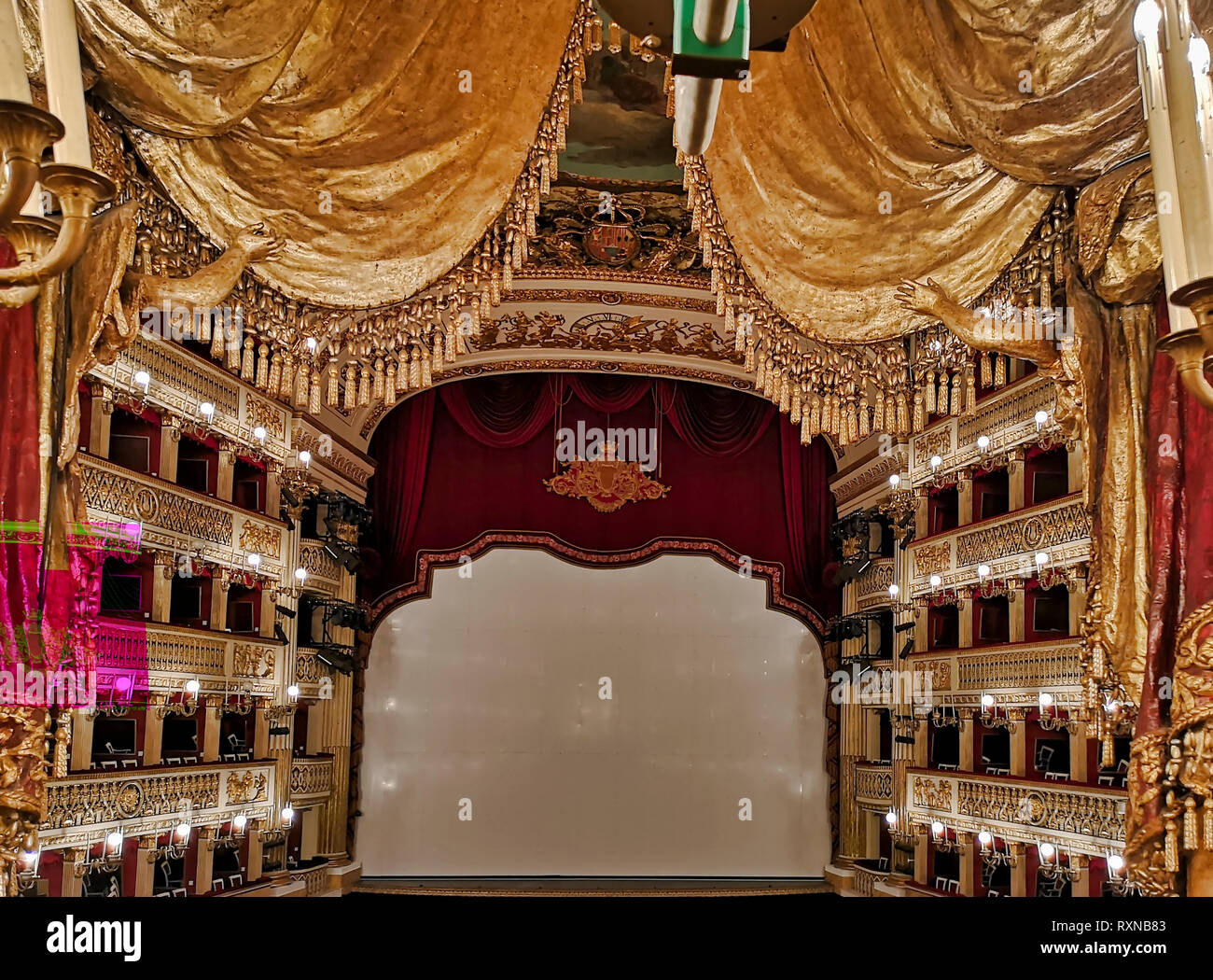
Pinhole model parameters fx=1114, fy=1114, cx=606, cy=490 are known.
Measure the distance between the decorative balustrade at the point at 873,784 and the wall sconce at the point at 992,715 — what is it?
2629 mm

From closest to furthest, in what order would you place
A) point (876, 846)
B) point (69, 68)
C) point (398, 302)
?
point (69, 68) < point (398, 302) < point (876, 846)

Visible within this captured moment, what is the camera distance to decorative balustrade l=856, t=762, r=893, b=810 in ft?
32.7

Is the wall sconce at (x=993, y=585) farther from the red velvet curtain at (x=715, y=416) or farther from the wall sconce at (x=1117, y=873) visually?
the red velvet curtain at (x=715, y=416)

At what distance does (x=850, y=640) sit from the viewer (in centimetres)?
1106

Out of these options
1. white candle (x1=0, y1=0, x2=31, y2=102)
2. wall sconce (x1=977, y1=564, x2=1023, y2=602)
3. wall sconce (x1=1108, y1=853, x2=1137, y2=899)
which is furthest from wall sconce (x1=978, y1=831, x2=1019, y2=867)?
white candle (x1=0, y1=0, x2=31, y2=102)

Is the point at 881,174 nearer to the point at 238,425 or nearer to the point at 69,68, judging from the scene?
the point at 69,68

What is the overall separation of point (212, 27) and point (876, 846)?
9311 mm

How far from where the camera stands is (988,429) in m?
7.76

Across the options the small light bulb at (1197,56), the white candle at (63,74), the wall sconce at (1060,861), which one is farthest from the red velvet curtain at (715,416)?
the white candle at (63,74)

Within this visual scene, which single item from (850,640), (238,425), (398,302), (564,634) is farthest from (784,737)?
(398,302)

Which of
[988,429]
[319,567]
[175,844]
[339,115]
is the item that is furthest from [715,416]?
[339,115]

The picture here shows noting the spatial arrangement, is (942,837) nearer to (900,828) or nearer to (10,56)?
(900,828)

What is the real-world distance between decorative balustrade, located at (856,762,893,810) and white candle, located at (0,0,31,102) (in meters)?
9.53

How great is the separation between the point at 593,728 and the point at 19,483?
26.7 feet
